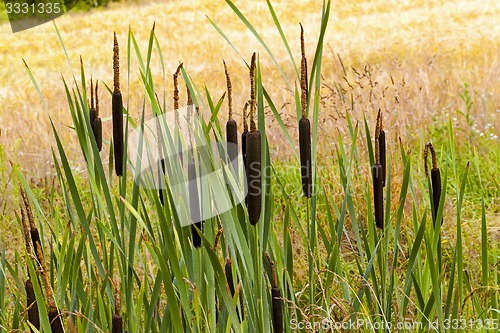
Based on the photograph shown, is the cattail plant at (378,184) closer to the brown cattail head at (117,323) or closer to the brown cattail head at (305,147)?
the brown cattail head at (305,147)

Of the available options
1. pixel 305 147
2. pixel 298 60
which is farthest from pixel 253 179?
pixel 298 60

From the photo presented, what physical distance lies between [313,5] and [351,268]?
386 inches

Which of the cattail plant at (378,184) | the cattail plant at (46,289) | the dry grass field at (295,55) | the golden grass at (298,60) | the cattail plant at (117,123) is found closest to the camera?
the cattail plant at (46,289)

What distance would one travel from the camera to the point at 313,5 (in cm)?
1188

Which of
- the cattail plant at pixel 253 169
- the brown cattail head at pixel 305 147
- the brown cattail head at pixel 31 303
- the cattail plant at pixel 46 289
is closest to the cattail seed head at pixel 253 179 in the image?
the cattail plant at pixel 253 169

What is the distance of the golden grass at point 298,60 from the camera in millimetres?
4059

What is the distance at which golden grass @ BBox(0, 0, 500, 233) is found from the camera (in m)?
4.06

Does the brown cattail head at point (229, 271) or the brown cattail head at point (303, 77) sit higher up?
the brown cattail head at point (303, 77)

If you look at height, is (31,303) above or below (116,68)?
below

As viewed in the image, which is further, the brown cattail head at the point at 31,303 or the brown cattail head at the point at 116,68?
the brown cattail head at the point at 31,303

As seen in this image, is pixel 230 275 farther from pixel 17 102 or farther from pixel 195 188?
pixel 17 102

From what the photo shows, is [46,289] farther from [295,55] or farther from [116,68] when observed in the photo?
[295,55]

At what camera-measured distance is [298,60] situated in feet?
24.6

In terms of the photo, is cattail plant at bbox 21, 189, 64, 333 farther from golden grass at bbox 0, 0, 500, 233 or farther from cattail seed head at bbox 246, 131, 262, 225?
golden grass at bbox 0, 0, 500, 233
